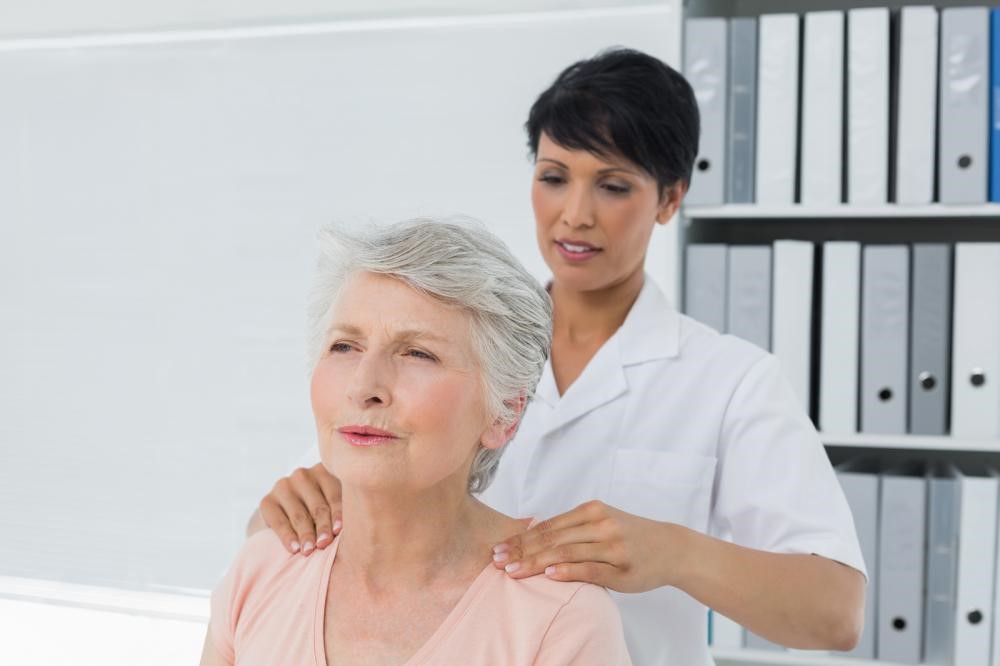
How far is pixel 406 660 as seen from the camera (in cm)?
113

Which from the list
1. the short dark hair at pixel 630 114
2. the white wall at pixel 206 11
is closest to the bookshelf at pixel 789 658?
the short dark hair at pixel 630 114

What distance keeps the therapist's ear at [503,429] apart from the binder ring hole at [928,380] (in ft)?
3.75

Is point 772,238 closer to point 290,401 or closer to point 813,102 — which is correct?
point 813,102

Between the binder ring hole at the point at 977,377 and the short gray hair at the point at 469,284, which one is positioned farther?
the binder ring hole at the point at 977,377

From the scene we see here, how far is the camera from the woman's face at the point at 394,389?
110cm

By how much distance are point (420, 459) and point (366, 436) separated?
2.5 inches

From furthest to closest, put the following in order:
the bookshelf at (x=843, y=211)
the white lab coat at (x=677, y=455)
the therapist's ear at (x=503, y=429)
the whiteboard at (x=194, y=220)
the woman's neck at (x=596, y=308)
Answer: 1. the whiteboard at (x=194, y=220)
2. the bookshelf at (x=843, y=211)
3. the woman's neck at (x=596, y=308)
4. the white lab coat at (x=677, y=455)
5. the therapist's ear at (x=503, y=429)

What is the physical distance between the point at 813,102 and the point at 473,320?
1.20 metres

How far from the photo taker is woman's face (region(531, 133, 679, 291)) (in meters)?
1.43

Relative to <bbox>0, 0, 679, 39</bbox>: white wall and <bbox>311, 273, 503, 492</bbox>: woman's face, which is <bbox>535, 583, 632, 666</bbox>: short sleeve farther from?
<bbox>0, 0, 679, 39</bbox>: white wall

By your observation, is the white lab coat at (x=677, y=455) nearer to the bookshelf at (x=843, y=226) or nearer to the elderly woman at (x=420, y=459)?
the elderly woman at (x=420, y=459)

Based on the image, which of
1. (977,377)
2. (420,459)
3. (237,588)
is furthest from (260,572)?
(977,377)

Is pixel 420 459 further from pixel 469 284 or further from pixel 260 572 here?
pixel 260 572

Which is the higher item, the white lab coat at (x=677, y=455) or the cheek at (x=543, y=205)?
the cheek at (x=543, y=205)
